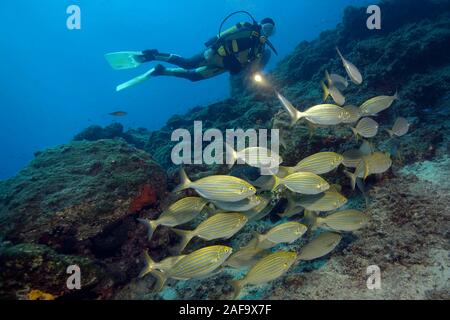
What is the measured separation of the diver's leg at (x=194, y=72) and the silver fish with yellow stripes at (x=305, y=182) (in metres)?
8.95

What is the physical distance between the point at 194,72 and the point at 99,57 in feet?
498

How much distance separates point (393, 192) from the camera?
4.43 m

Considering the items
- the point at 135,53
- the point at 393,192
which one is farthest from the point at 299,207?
the point at 135,53

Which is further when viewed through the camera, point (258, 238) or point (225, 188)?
point (258, 238)

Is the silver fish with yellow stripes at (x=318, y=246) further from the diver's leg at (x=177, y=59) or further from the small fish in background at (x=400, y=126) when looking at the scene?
the diver's leg at (x=177, y=59)

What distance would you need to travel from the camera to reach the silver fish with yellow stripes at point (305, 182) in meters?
3.23

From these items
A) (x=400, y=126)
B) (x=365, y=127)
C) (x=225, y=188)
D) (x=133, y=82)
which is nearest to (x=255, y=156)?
(x=225, y=188)

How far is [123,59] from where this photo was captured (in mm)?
13016

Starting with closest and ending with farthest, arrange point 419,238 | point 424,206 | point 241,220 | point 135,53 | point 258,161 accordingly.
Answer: point 241,220 < point 258,161 < point 419,238 < point 424,206 < point 135,53

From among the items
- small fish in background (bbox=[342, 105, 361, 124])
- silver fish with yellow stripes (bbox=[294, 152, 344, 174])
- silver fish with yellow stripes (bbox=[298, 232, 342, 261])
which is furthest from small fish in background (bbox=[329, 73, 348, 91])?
silver fish with yellow stripes (bbox=[298, 232, 342, 261])

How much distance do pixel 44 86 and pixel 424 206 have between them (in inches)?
6774

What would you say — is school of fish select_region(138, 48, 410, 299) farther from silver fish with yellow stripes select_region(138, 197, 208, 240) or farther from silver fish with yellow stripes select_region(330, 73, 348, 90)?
silver fish with yellow stripes select_region(330, 73, 348, 90)

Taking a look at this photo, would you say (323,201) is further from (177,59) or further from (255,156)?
A: (177,59)

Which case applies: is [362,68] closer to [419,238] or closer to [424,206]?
[424,206]
